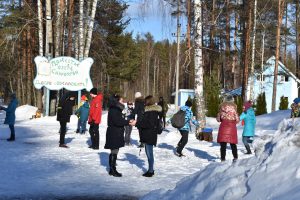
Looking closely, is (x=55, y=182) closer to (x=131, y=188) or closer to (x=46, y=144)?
(x=131, y=188)

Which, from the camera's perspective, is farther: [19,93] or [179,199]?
[19,93]

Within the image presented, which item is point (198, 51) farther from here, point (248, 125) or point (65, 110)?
point (65, 110)

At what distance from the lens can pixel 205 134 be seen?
15539 mm

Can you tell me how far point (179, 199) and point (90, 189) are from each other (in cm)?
267

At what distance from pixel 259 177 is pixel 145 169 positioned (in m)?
5.38

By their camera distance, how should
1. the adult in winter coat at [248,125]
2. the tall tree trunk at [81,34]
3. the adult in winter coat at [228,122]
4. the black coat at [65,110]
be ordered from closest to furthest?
1. the adult in winter coat at [228,122]
2. the adult in winter coat at [248,125]
3. the black coat at [65,110]
4. the tall tree trunk at [81,34]

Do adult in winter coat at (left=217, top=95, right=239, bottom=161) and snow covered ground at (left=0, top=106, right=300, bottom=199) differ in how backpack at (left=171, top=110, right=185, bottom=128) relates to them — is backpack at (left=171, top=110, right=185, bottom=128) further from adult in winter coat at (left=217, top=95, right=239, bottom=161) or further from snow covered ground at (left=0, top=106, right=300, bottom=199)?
adult in winter coat at (left=217, top=95, right=239, bottom=161)

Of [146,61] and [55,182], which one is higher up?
[146,61]

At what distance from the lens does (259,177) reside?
4938mm

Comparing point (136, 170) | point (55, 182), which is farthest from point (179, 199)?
point (136, 170)

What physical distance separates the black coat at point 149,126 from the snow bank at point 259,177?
2.67m

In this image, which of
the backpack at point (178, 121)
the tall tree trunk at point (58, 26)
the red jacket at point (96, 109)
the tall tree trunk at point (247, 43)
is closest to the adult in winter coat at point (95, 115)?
the red jacket at point (96, 109)

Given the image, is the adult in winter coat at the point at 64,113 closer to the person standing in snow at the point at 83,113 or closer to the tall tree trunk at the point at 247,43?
the person standing in snow at the point at 83,113

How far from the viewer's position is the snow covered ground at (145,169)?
492 cm
